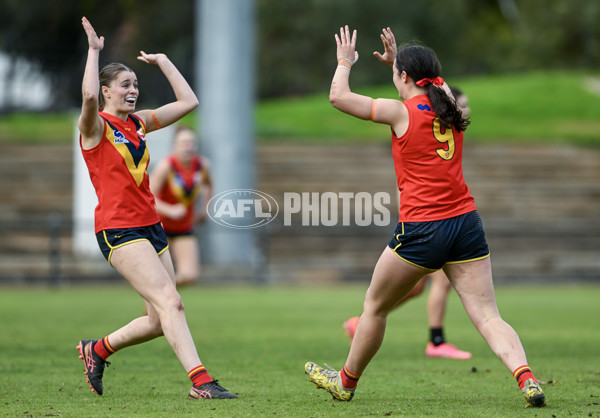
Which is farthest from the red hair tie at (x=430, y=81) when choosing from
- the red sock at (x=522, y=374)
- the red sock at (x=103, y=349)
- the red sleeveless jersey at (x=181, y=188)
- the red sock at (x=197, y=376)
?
the red sleeveless jersey at (x=181, y=188)

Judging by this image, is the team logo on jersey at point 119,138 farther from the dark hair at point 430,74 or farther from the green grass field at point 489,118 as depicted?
the green grass field at point 489,118

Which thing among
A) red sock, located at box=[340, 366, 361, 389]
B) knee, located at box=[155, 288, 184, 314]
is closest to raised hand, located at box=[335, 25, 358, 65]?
knee, located at box=[155, 288, 184, 314]

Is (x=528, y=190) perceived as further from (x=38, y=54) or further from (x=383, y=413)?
(x=383, y=413)

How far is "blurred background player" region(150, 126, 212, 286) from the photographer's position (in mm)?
9602

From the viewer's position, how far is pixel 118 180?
219 inches

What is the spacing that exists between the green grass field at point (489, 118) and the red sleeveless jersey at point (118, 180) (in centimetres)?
2065

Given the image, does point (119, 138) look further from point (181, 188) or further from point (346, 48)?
point (181, 188)

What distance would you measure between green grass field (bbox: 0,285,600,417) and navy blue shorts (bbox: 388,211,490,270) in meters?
0.87

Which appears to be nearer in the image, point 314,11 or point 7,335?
point 7,335

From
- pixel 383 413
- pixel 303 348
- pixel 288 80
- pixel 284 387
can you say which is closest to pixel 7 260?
pixel 303 348

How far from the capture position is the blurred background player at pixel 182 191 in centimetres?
960

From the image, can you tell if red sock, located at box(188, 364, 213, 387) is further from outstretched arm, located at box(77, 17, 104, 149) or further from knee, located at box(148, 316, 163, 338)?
outstretched arm, located at box(77, 17, 104, 149)

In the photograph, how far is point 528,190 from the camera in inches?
936

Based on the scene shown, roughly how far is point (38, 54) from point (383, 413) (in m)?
27.0
